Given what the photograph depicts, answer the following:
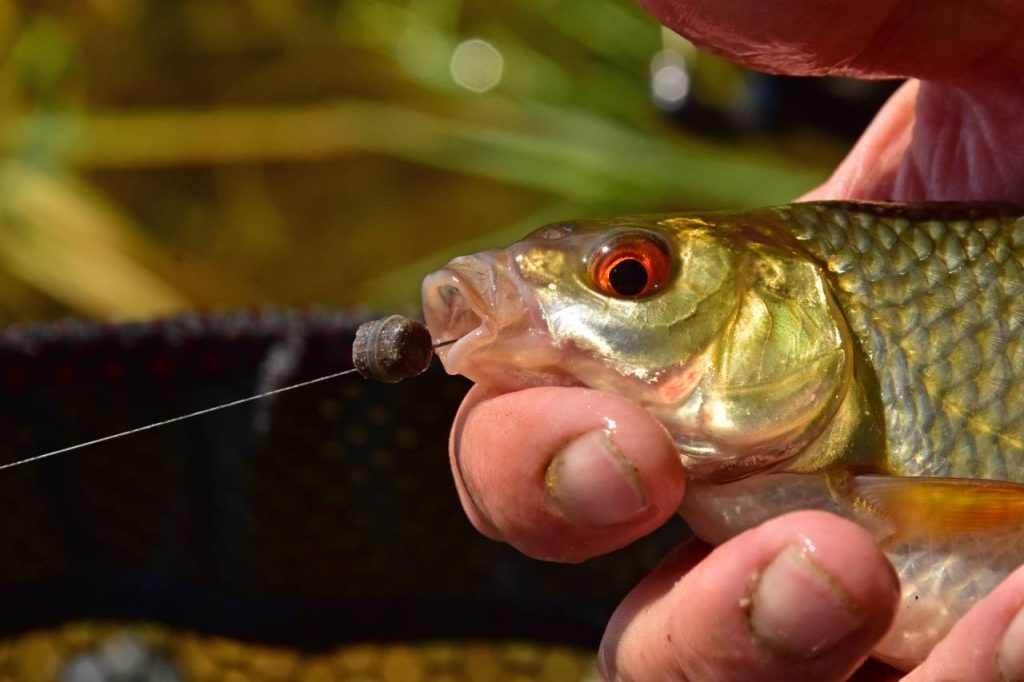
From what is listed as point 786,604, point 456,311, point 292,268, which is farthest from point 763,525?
Result: point 292,268

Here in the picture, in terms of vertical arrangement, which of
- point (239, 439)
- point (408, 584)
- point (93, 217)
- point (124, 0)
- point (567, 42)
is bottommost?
point (408, 584)

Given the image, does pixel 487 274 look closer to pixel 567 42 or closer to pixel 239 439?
pixel 239 439

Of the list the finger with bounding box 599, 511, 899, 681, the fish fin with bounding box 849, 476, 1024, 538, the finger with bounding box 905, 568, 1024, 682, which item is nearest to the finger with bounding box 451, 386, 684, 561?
the finger with bounding box 599, 511, 899, 681

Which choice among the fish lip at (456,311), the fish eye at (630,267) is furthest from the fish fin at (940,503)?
the fish lip at (456,311)

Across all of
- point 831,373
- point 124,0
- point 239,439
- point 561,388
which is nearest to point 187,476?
point 239,439

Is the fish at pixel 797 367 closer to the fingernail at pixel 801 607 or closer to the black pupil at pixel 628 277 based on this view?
the black pupil at pixel 628 277

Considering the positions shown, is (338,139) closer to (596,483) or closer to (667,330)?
(667,330)

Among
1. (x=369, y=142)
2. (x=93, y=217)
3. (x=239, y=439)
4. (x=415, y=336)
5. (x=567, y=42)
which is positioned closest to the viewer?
(x=415, y=336)

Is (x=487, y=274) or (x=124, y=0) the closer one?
(x=487, y=274)
